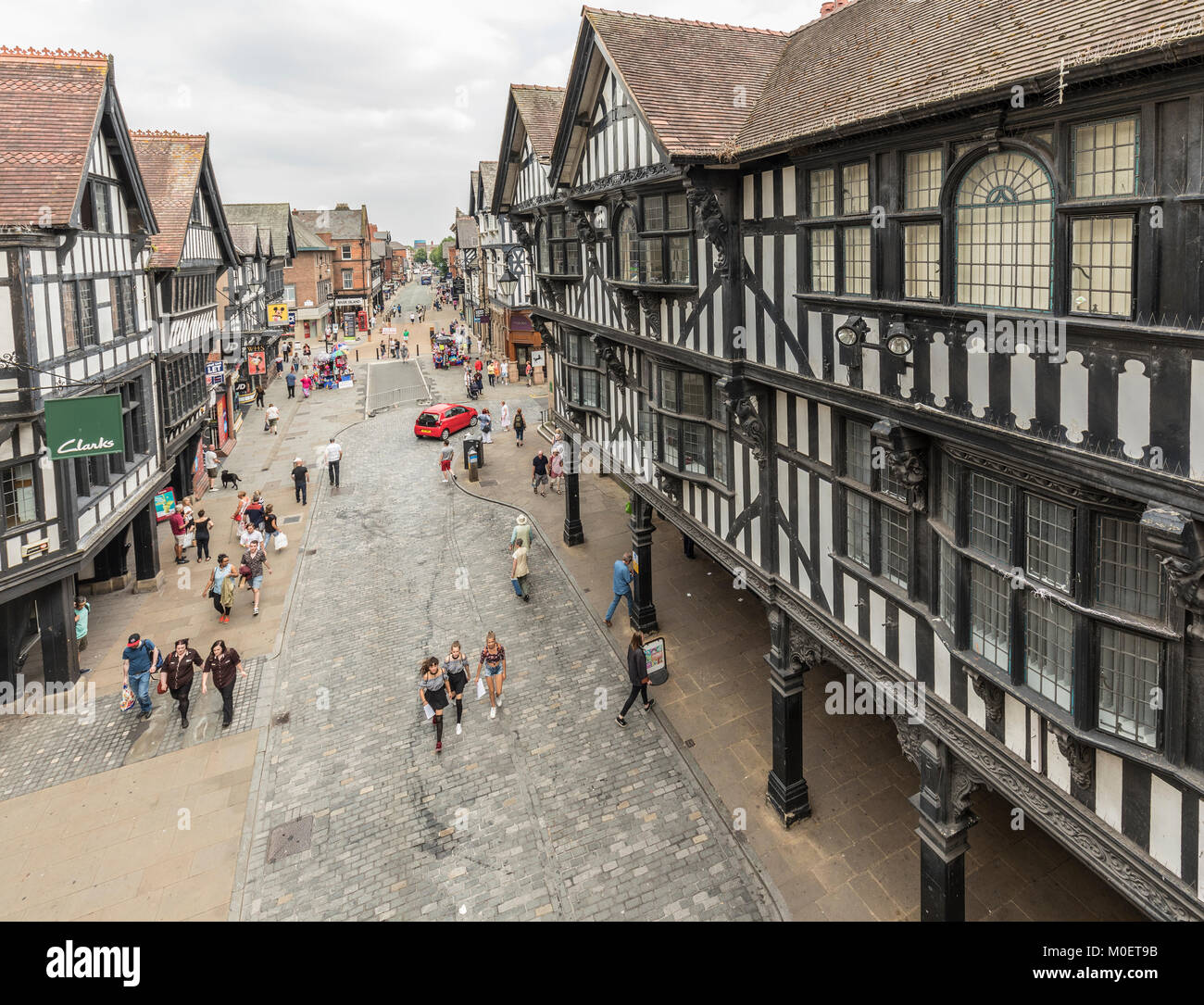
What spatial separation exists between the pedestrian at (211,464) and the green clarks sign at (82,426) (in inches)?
569

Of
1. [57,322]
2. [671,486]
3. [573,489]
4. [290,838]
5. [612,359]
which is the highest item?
[57,322]

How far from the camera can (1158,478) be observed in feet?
15.1

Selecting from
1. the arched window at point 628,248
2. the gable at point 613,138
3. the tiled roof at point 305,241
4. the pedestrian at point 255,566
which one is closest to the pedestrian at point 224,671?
the pedestrian at point 255,566

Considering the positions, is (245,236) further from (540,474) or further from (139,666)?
(139,666)

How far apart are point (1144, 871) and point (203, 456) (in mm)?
27954

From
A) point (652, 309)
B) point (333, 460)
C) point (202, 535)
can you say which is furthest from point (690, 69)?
point (333, 460)

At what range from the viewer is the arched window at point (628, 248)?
12.6 meters

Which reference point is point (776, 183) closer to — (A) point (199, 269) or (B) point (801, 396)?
(B) point (801, 396)

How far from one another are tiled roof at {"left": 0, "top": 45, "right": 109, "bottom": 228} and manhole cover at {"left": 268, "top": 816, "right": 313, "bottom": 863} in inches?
408

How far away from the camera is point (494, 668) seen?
12.9m

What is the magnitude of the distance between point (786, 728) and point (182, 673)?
981 centimetres

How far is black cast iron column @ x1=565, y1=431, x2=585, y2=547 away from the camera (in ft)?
62.5

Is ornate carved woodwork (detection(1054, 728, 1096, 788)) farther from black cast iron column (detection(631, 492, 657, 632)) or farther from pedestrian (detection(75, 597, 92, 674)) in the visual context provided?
pedestrian (detection(75, 597, 92, 674))

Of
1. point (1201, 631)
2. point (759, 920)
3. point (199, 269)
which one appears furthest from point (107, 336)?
point (1201, 631)
